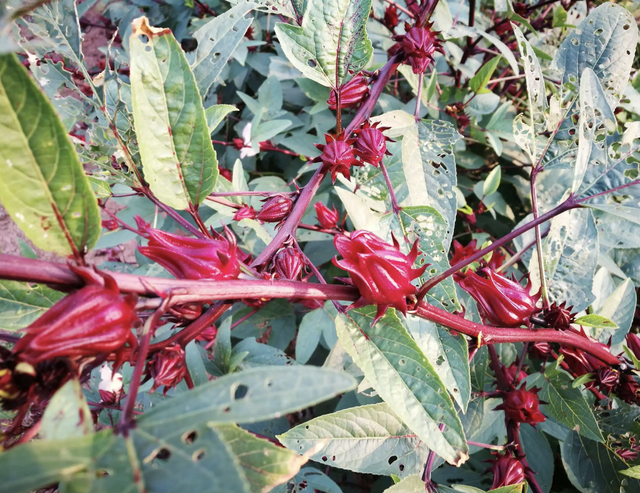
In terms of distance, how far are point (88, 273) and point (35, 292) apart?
0.29m

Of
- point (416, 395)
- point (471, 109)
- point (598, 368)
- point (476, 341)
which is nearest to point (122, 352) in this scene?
point (416, 395)

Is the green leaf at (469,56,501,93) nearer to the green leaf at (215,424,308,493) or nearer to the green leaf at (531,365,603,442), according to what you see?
the green leaf at (531,365,603,442)

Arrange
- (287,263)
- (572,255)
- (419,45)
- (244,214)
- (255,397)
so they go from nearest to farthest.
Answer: (255,397) < (287,263) < (419,45) < (572,255) < (244,214)

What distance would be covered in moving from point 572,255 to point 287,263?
0.75m

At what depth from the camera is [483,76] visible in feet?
4.72

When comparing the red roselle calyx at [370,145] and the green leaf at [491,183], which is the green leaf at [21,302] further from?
the green leaf at [491,183]

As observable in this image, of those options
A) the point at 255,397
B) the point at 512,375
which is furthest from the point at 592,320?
the point at 255,397

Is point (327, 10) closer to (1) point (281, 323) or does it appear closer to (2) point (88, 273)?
(2) point (88, 273)

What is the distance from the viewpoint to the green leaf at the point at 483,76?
4.58ft

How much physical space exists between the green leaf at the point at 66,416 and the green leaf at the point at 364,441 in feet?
1.41

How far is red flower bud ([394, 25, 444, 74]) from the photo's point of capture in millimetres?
868

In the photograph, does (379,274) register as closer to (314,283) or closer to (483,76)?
(314,283)

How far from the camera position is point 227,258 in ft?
1.66

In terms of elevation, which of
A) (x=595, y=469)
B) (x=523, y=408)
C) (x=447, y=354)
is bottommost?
(x=595, y=469)
